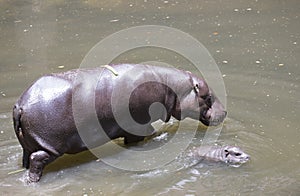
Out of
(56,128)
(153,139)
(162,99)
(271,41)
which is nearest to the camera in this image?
(56,128)

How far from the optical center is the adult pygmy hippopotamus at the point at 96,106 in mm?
4520

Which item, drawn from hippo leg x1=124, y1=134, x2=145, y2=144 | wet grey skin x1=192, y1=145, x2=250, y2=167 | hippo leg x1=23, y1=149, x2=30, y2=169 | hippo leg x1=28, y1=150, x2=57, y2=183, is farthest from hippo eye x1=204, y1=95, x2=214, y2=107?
hippo leg x1=23, y1=149, x2=30, y2=169

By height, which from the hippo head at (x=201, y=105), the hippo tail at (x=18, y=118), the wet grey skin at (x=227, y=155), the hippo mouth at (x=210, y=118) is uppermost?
the hippo tail at (x=18, y=118)

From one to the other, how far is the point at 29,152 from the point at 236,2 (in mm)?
6052

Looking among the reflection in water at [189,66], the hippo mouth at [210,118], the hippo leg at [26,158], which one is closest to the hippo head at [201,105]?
the hippo mouth at [210,118]

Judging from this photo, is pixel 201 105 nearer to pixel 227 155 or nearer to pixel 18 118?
pixel 227 155

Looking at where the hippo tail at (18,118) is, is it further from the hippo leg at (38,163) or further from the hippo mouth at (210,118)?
the hippo mouth at (210,118)

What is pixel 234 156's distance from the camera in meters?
4.89

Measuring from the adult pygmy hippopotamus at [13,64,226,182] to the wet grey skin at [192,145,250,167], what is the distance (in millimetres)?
475

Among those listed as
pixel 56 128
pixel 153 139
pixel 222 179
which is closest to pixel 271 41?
pixel 153 139

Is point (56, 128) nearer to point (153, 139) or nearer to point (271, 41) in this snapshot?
point (153, 139)

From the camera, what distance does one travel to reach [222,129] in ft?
18.0

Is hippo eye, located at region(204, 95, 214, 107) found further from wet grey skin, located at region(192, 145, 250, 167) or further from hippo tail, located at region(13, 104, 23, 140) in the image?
hippo tail, located at region(13, 104, 23, 140)

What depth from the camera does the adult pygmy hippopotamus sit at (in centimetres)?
452
